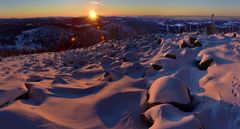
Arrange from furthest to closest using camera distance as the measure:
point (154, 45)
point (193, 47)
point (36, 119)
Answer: point (154, 45), point (193, 47), point (36, 119)

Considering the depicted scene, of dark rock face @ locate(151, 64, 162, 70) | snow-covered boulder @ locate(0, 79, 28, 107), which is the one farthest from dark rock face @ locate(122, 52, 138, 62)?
snow-covered boulder @ locate(0, 79, 28, 107)

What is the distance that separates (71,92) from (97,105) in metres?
0.88

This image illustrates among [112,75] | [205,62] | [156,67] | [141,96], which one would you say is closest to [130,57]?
[156,67]

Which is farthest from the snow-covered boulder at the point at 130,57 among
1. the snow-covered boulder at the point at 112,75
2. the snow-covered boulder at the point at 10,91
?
the snow-covered boulder at the point at 10,91

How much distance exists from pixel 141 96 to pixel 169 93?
69 centimetres

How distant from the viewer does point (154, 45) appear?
880 centimetres

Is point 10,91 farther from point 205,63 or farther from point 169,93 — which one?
point 205,63

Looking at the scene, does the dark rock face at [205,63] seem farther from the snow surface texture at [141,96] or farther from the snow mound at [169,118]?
the snow mound at [169,118]

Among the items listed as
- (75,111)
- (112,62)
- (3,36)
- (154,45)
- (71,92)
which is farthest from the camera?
(3,36)

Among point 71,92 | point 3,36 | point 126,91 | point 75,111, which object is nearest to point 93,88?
point 71,92

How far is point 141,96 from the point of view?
4527 mm

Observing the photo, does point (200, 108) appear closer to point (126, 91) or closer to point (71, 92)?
point (126, 91)

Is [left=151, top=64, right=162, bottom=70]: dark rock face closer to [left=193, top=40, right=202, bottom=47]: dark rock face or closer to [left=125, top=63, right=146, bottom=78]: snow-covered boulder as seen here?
[left=125, top=63, right=146, bottom=78]: snow-covered boulder

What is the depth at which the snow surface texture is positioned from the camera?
3.50 meters
